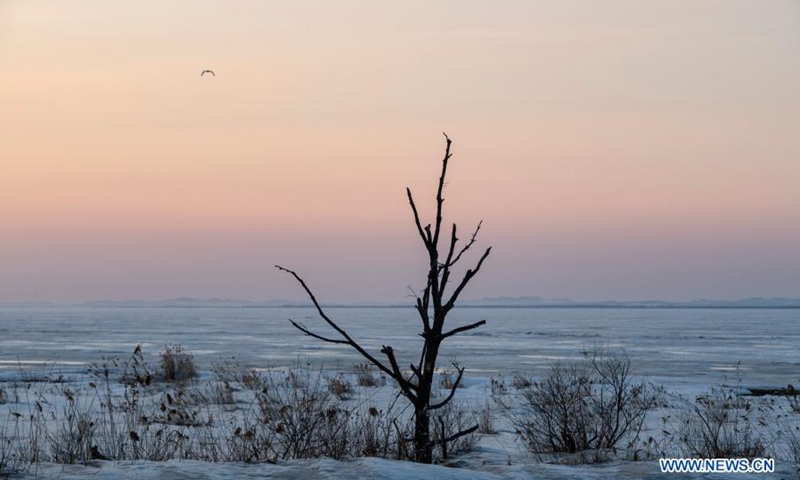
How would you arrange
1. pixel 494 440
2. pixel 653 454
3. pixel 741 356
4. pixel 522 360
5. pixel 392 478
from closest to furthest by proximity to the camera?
pixel 392 478, pixel 653 454, pixel 494 440, pixel 522 360, pixel 741 356

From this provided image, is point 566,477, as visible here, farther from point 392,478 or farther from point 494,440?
point 494,440

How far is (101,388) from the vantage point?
16.4 m

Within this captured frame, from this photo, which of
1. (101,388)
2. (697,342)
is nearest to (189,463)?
(101,388)

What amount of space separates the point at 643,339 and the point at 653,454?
35153 mm

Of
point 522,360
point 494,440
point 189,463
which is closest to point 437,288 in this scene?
point 189,463

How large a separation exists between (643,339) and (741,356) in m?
11.2

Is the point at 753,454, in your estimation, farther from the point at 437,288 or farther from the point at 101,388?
the point at 101,388

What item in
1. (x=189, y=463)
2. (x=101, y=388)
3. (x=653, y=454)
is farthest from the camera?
(x=101, y=388)

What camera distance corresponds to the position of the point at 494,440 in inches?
388

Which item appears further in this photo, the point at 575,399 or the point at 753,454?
the point at 575,399

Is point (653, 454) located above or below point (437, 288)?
below

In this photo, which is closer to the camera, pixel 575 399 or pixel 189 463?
pixel 189 463

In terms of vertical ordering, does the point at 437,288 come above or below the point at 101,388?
above

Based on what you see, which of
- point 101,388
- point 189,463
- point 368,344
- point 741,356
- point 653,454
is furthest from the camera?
point 368,344
